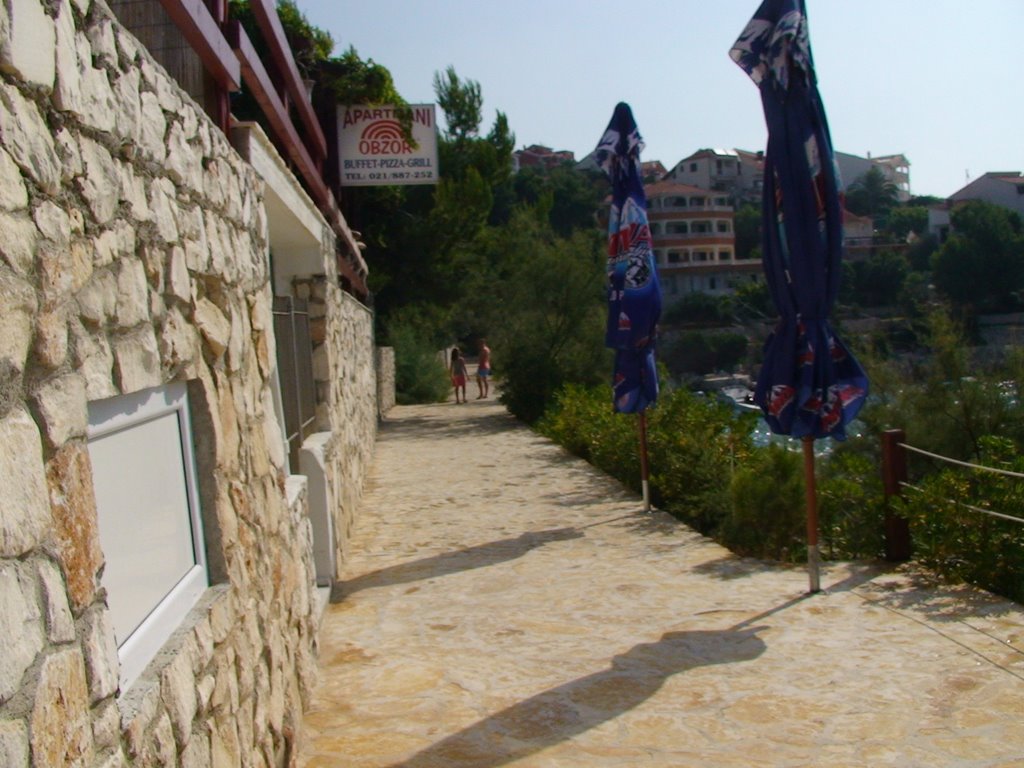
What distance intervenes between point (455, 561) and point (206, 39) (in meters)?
4.52

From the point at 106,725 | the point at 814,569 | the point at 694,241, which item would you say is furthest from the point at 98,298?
the point at 694,241

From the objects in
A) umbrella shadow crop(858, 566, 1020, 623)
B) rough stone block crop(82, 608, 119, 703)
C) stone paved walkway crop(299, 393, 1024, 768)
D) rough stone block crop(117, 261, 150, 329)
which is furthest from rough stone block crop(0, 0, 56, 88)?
umbrella shadow crop(858, 566, 1020, 623)

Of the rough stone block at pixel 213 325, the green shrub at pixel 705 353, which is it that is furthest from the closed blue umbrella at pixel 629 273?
the green shrub at pixel 705 353

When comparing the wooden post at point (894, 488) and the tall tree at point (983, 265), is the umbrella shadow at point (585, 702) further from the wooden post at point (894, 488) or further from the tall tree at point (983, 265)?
the tall tree at point (983, 265)

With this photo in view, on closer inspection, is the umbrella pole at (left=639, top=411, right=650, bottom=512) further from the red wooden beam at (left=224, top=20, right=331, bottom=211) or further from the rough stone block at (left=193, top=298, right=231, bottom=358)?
the rough stone block at (left=193, top=298, right=231, bottom=358)

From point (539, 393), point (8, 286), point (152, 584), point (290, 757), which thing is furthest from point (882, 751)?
point (539, 393)

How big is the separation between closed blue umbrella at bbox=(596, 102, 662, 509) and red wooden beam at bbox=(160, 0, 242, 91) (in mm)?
4687

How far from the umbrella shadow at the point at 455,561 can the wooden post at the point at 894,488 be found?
2.35 meters

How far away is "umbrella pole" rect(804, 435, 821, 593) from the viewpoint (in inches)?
226

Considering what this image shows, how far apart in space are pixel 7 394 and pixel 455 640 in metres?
3.96

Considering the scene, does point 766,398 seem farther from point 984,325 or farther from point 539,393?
point 984,325

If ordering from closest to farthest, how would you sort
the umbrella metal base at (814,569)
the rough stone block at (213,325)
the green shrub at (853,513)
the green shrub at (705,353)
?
the rough stone block at (213,325) → the umbrella metal base at (814,569) → the green shrub at (853,513) → the green shrub at (705,353)

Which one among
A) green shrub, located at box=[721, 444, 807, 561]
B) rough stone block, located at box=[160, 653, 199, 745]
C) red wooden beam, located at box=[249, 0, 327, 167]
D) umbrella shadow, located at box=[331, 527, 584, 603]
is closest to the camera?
A: rough stone block, located at box=[160, 653, 199, 745]

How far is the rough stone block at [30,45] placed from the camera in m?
1.72
